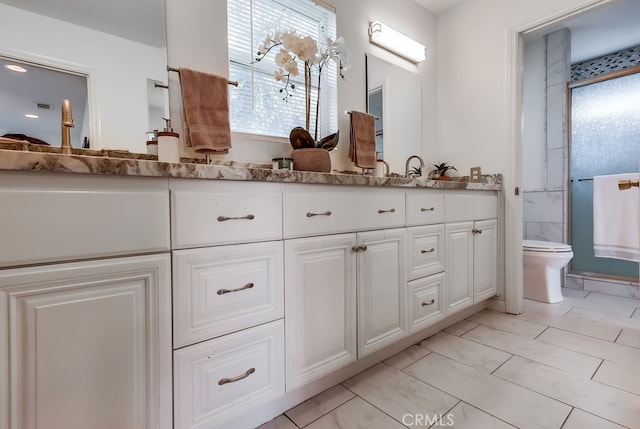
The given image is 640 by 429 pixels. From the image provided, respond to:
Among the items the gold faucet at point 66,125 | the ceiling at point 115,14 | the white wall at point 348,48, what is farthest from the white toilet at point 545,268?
the gold faucet at point 66,125

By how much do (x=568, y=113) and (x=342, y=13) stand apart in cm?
249

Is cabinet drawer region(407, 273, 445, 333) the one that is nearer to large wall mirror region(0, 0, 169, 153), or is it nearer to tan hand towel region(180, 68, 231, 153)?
tan hand towel region(180, 68, 231, 153)

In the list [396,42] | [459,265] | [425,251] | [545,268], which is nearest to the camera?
[425,251]

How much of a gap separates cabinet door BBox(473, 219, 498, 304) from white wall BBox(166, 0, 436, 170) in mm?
788

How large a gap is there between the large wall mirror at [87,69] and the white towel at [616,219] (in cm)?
303

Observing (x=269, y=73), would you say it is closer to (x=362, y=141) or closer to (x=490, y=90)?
(x=362, y=141)

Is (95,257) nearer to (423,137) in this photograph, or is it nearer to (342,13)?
(342,13)

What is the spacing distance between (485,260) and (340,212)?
1.37 m

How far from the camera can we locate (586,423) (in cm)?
107

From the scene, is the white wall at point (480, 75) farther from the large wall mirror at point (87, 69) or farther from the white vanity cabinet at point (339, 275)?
the large wall mirror at point (87, 69)

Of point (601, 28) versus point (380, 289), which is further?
point (601, 28)

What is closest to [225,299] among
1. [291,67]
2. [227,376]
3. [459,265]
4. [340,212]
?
[227,376]

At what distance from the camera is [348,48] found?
1.98 metres

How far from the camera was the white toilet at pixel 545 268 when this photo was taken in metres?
2.37
